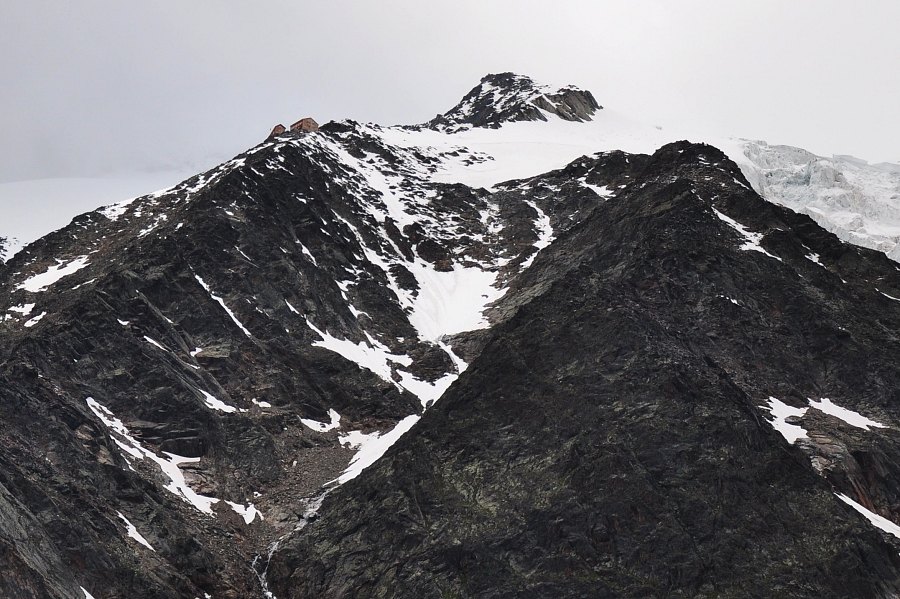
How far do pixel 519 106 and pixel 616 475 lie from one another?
460 feet

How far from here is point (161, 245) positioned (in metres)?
69.0

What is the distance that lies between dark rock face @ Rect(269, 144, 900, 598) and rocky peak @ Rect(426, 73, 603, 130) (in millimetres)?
114848

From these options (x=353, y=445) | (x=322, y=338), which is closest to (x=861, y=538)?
(x=353, y=445)

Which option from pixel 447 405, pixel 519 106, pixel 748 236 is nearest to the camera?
pixel 447 405

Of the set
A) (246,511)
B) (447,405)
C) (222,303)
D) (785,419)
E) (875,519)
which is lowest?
(875,519)

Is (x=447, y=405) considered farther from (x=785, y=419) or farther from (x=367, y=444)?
(x=785, y=419)

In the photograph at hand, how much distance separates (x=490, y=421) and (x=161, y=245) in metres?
39.1

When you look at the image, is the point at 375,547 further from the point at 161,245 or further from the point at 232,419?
the point at 161,245

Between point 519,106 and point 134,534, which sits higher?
point 519,106

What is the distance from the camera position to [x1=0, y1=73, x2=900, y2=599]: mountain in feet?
119

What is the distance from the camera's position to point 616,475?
39062mm

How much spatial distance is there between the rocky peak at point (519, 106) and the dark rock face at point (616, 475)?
11485 cm

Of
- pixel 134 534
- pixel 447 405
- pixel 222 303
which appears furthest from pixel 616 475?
pixel 222 303

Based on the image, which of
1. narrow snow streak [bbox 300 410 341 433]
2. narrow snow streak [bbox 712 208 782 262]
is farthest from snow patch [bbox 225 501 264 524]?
narrow snow streak [bbox 712 208 782 262]
